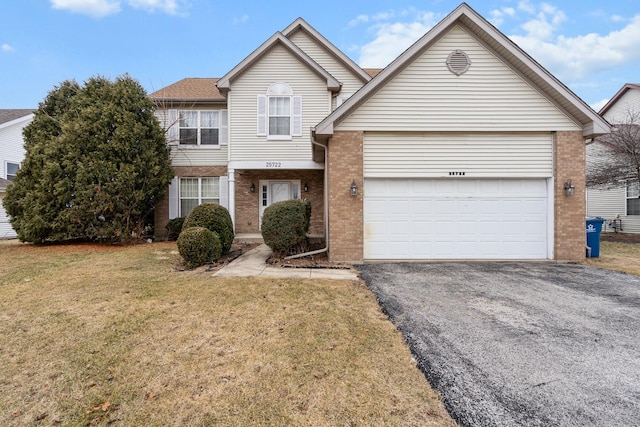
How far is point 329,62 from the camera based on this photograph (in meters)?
13.6

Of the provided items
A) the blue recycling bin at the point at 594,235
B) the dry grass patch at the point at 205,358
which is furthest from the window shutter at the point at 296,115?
the blue recycling bin at the point at 594,235

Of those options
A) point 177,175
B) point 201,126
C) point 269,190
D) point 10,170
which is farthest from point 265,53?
point 10,170

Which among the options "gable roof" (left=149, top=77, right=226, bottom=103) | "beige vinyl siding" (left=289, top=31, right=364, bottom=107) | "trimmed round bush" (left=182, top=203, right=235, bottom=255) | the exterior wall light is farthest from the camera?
"beige vinyl siding" (left=289, top=31, right=364, bottom=107)

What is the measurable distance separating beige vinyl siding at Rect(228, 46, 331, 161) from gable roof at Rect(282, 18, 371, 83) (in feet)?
5.75

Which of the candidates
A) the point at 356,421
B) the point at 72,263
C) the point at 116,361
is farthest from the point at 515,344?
the point at 72,263

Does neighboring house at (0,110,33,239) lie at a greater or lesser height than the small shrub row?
greater

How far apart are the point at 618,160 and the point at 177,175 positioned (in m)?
20.7

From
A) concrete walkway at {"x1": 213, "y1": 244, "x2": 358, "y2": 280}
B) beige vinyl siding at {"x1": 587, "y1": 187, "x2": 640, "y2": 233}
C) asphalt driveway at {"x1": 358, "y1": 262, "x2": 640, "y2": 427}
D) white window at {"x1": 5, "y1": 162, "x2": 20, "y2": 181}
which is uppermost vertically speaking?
white window at {"x1": 5, "y1": 162, "x2": 20, "y2": 181}

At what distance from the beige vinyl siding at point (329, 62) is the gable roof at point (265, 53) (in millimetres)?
1156

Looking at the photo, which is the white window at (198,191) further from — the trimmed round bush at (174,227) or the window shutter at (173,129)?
the window shutter at (173,129)

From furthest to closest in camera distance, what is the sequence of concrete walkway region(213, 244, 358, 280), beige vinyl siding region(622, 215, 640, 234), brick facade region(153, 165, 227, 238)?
beige vinyl siding region(622, 215, 640, 234) → brick facade region(153, 165, 227, 238) → concrete walkway region(213, 244, 358, 280)

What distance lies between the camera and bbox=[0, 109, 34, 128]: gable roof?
58.2 ft

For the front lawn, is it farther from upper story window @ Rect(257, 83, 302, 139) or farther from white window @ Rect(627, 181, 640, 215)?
upper story window @ Rect(257, 83, 302, 139)

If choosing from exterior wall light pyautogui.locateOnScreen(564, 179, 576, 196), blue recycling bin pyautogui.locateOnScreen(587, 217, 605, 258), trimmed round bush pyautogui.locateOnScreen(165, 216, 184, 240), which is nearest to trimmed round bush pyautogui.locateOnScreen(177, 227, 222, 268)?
trimmed round bush pyautogui.locateOnScreen(165, 216, 184, 240)
